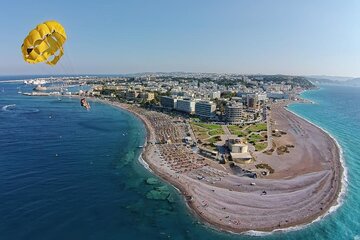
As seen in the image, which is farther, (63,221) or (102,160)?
(102,160)

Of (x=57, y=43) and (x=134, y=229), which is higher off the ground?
(x=57, y=43)

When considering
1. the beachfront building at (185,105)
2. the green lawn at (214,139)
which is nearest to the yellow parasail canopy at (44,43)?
the green lawn at (214,139)

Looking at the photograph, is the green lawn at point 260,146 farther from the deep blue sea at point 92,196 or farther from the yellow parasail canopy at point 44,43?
the yellow parasail canopy at point 44,43

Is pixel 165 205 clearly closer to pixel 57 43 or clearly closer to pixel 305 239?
pixel 305 239

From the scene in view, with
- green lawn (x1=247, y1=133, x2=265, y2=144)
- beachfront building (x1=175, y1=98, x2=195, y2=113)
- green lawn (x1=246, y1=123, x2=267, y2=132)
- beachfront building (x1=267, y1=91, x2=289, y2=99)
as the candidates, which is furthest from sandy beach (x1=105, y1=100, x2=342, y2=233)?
beachfront building (x1=267, y1=91, x2=289, y2=99)

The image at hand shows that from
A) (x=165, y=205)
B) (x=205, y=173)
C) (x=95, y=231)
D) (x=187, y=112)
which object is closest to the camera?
(x=95, y=231)

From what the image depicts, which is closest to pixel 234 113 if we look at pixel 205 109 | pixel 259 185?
pixel 205 109

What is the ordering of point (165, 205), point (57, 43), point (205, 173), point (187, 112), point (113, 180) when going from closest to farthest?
point (57, 43) → point (165, 205) → point (113, 180) → point (205, 173) → point (187, 112)

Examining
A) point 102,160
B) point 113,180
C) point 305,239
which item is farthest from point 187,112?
point 305,239
